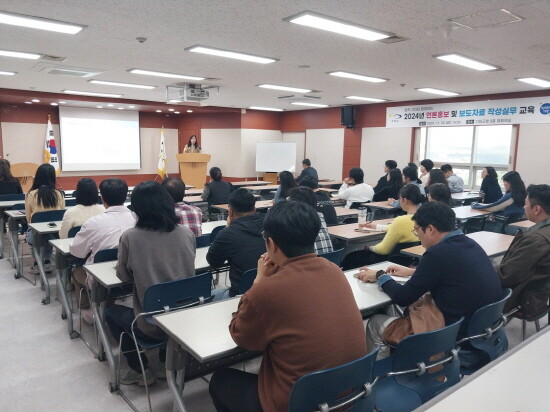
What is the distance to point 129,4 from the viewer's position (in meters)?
3.52

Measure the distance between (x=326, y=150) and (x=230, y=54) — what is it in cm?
748

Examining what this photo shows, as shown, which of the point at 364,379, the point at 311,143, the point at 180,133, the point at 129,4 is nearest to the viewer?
the point at 364,379

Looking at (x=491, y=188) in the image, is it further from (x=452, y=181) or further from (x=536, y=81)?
(x=536, y=81)

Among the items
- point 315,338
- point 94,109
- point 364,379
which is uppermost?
point 94,109

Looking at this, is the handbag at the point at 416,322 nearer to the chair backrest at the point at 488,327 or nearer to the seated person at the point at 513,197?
the chair backrest at the point at 488,327

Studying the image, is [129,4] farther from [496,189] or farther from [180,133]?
[180,133]

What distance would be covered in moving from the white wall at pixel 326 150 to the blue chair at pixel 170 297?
9987mm

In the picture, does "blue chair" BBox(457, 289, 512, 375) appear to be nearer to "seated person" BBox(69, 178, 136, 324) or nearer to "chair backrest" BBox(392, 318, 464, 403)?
"chair backrest" BBox(392, 318, 464, 403)

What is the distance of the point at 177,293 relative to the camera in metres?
2.41

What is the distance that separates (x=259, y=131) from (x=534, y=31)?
380 inches

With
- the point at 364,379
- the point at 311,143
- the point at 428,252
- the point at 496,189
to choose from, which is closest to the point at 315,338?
the point at 364,379

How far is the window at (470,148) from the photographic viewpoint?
354 inches

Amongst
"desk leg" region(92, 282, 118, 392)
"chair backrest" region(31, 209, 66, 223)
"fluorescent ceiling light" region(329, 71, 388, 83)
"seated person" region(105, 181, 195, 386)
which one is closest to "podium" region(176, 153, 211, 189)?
"fluorescent ceiling light" region(329, 71, 388, 83)

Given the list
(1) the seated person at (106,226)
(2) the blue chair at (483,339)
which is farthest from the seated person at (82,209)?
(2) the blue chair at (483,339)
